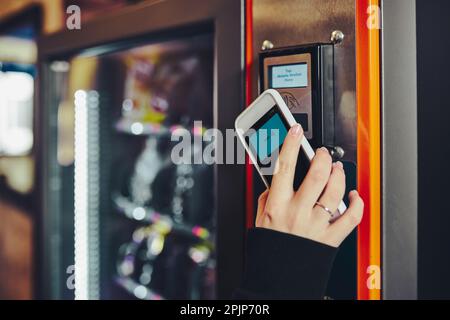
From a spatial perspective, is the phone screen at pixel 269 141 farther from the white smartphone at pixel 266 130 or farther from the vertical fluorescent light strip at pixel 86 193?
the vertical fluorescent light strip at pixel 86 193

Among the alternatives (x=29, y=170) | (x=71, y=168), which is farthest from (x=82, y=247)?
(x=29, y=170)

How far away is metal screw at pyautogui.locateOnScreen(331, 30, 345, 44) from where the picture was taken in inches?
34.9

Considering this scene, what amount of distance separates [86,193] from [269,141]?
1.00 m

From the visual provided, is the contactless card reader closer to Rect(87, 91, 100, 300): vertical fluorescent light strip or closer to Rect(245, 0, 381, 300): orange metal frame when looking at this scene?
Rect(245, 0, 381, 300): orange metal frame

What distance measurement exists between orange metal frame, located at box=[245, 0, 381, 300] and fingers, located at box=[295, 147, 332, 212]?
8 centimetres

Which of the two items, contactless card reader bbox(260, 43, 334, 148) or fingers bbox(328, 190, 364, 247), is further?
contactless card reader bbox(260, 43, 334, 148)

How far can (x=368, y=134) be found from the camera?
86 centimetres

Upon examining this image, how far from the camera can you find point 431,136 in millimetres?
907

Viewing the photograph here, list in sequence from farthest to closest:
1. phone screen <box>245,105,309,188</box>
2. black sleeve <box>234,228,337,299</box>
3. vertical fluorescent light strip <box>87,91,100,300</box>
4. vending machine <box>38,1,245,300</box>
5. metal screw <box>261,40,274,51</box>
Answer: vertical fluorescent light strip <box>87,91,100,300</box>
vending machine <box>38,1,245,300</box>
metal screw <box>261,40,274,51</box>
phone screen <box>245,105,309,188</box>
black sleeve <box>234,228,337,299</box>

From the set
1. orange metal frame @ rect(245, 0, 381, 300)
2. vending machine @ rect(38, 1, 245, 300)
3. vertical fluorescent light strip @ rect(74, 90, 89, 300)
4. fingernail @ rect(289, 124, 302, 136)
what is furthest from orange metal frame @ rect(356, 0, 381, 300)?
vertical fluorescent light strip @ rect(74, 90, 89, 300)

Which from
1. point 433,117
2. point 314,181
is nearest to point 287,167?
point 314,181

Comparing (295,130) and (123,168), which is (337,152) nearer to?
(295,130)

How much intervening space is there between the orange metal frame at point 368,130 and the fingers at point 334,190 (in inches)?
2.3
